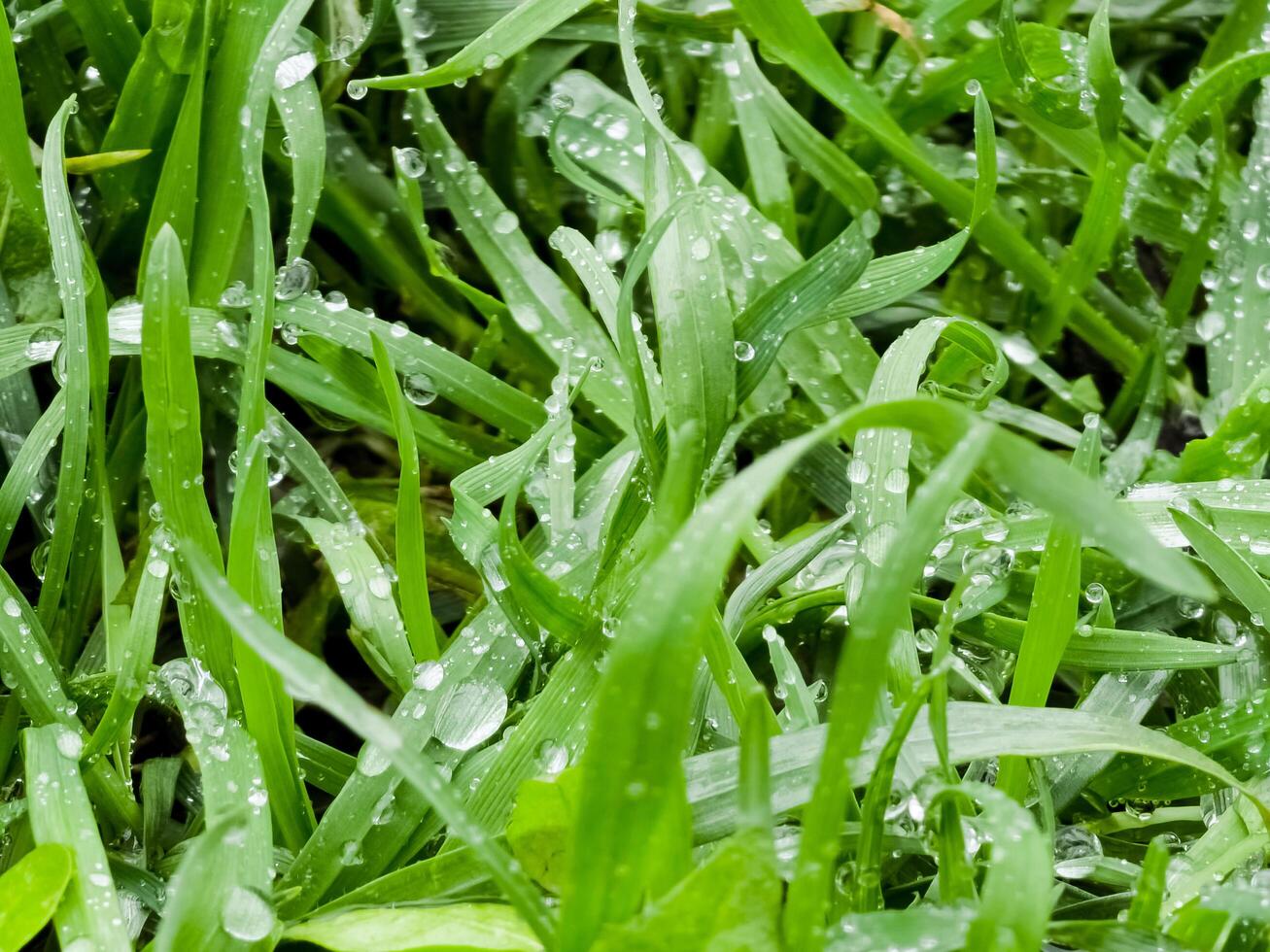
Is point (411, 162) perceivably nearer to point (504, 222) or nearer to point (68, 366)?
point (504, 222)

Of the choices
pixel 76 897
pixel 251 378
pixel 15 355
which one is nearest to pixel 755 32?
pixel 251 378

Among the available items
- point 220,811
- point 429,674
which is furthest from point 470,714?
point 220,811

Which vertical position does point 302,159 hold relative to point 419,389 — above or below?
above

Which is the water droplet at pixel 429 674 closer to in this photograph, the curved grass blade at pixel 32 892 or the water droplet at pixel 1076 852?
the curved grass blade at pixel 32 892

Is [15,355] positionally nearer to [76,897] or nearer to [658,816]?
[76,897]

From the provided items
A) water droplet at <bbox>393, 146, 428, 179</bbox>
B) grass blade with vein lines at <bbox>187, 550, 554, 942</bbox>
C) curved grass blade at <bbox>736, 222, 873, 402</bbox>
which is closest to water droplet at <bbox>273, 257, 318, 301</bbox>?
water droplet at <bbox>393, 146, 428, 179</bbox>

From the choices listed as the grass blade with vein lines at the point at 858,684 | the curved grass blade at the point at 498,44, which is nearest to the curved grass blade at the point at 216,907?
the grass blade with vein lines at the point at 858,684

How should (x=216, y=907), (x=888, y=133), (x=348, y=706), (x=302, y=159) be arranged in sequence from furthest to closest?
(x=888, y=133) < (x=302, y=159) < (x=216, y=907) < (x=348, y=706)

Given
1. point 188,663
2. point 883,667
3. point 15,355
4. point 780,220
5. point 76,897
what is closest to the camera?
point 883,667
